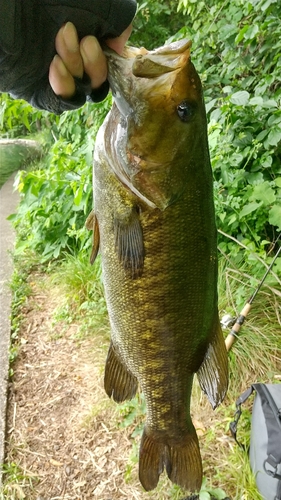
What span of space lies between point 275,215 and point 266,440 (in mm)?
1401

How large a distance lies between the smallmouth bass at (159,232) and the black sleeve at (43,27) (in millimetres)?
88

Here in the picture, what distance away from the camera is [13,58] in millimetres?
1156

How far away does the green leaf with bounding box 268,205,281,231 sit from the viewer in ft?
9.50

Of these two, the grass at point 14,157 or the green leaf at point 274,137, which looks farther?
the grass at point 14,157

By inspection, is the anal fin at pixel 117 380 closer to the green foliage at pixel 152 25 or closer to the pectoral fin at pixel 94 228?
→ the pectoral fin at pixel 94 228

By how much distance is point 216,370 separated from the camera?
4.87 ft

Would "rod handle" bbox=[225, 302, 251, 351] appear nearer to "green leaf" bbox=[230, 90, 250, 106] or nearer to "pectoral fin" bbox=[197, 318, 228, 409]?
"pectoral fin" bbox=[197, 318, 228, 409]

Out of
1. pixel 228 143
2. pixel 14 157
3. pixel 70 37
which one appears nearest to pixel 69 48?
pixel 70 37

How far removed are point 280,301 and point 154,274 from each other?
2065 millimetres

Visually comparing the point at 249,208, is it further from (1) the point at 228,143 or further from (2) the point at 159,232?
(2) the point at 159,232

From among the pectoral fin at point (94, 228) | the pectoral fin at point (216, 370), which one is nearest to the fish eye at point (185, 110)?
the pectoral fin at point (94, 228)

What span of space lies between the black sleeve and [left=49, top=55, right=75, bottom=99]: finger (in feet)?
0.08

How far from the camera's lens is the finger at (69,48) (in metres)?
1.09

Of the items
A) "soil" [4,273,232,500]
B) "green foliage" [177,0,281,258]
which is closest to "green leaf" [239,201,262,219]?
"green foliage" [177,0,281,258]
